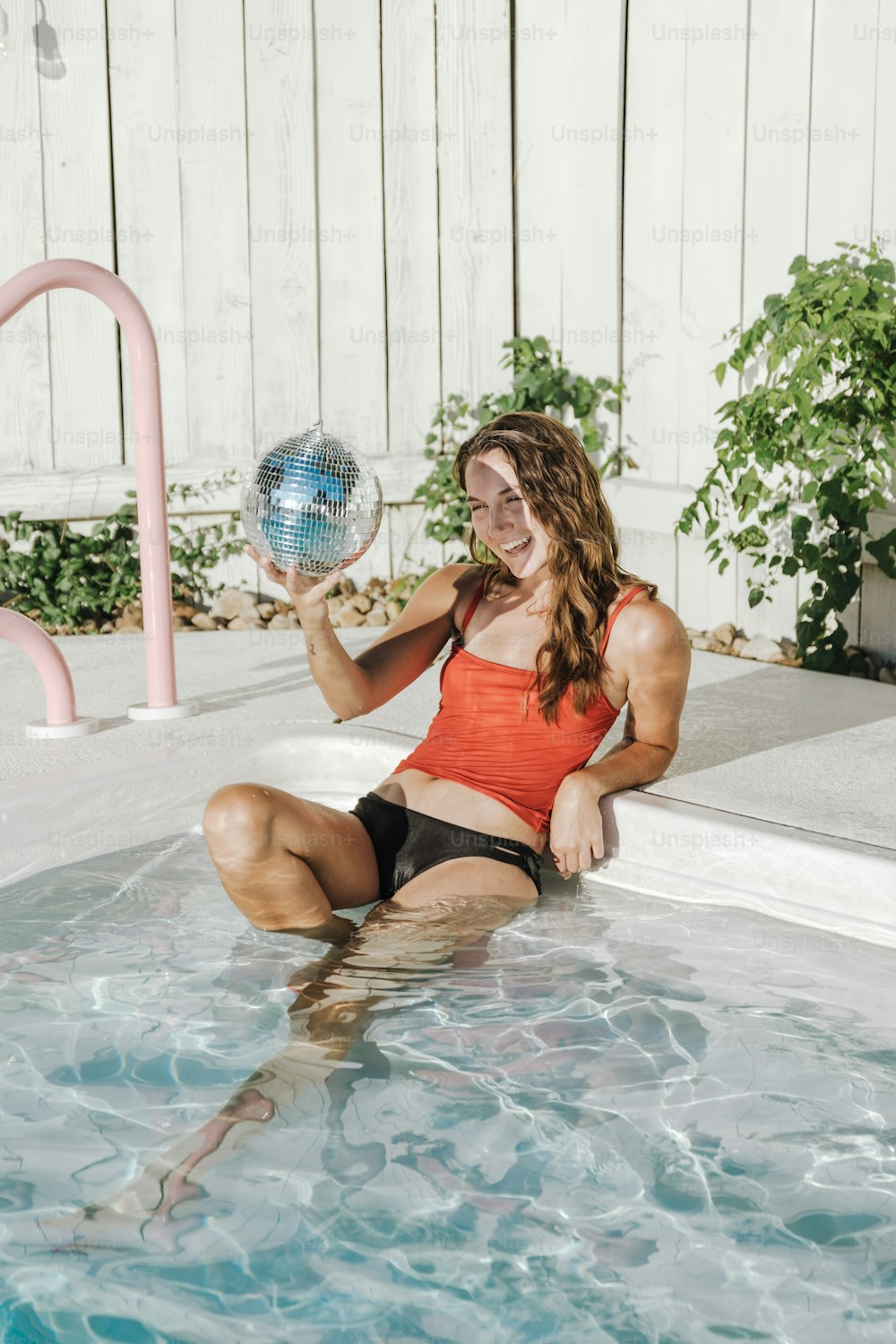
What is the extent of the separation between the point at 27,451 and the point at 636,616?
2.96m

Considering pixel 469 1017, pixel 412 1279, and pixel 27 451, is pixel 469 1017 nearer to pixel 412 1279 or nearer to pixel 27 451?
pixel 412 1279

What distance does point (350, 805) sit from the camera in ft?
11.0

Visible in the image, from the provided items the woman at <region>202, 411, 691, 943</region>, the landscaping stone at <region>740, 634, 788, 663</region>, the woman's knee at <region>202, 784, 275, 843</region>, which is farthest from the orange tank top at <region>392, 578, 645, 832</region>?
the landscaping stone at <region>740, 634, 788, 663</region>

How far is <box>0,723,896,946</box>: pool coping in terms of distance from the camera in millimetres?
2641

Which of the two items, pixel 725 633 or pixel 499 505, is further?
pixel 725 633

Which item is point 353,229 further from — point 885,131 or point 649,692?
point 649,692

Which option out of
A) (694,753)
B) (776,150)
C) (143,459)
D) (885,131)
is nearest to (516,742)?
(694,753)

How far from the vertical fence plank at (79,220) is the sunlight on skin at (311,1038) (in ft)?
9.34

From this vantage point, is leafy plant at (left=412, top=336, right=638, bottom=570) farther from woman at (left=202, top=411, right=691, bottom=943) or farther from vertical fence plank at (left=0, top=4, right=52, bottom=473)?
woman at (left=202, top=411, right=691, bottom=943)

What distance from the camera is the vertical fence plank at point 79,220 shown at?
15.8ft

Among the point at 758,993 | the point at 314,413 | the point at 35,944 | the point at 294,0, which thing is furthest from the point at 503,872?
the point at 294,0

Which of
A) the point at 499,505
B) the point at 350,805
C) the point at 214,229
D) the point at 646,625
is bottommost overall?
the point at 350,805

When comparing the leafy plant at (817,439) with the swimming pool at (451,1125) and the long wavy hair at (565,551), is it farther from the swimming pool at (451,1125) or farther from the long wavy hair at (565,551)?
the swimming pool at (451,1125)

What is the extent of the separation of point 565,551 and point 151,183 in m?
2.88
